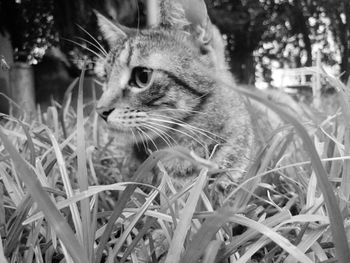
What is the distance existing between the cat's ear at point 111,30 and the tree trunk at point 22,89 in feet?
0.79

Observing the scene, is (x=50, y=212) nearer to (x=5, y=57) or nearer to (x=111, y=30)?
(x=5, y=57)

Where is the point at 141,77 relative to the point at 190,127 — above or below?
above

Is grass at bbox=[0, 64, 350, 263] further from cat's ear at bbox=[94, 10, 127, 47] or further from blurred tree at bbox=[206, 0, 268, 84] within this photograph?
blurred tree at bbox=[206, 0, 268, 84]

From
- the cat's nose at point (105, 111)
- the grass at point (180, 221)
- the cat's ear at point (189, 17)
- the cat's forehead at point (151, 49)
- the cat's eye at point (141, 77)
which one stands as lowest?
the grass at point (180, 221)

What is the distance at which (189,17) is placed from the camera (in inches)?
32.3

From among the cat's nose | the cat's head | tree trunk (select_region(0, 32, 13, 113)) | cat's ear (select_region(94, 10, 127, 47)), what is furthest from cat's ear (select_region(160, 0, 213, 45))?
tree trunk (select_region(0, 32, 13, 113))

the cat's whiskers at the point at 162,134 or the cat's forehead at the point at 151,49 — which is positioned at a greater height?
the cat's forehead at the point at 151,49

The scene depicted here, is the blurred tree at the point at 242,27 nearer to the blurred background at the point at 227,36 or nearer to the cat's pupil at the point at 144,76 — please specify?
the blurred background at the point at 227,36

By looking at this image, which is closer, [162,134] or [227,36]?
[162,134]

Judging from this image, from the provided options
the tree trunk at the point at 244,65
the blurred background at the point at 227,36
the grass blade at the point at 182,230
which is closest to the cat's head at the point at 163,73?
the blurred background at the point at 227,36

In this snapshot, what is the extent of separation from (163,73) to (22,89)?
686 mm

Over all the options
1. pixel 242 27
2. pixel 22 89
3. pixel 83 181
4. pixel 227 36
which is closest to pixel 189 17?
pixel 83 181

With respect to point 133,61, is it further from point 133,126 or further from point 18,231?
point 18,231

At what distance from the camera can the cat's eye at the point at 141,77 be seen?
2.55ft
